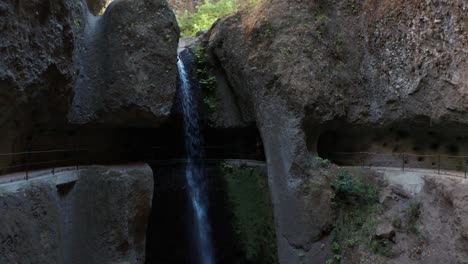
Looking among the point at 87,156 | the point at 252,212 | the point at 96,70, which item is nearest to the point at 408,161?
the point at 252,212

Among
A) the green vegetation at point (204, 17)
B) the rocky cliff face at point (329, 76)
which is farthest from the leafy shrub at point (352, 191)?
the green vegetation at point (204, 17)

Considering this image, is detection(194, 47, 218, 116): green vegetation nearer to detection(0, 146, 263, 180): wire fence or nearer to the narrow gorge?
the narrow gorge

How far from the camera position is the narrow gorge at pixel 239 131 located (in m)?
8.33

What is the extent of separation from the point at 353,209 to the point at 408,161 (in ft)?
8.06

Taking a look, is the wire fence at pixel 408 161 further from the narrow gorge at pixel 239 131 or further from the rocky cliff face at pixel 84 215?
the rocky cliff face at pixel 84 215

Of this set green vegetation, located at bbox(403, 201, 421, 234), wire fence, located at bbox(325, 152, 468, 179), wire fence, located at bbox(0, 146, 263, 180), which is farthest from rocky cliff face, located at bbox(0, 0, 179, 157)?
green vegetation, located at bbox(403, 201, 421, 234)

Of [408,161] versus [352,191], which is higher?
[408,161]

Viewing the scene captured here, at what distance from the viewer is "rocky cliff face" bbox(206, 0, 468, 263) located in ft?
34.1

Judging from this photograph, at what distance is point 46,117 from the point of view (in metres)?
9.24

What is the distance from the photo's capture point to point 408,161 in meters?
11.8

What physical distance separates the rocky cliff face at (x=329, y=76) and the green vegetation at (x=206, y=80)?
1461mm

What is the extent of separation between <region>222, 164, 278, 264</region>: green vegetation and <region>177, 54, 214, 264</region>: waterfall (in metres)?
0.93

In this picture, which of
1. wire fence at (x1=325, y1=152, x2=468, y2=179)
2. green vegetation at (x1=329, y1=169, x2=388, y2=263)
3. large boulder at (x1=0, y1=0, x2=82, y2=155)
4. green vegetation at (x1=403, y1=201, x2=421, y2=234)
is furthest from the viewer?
wire fence at (x1=325, y1=152, x2=468, y2=179)

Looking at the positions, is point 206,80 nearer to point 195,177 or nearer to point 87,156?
point 195,177
